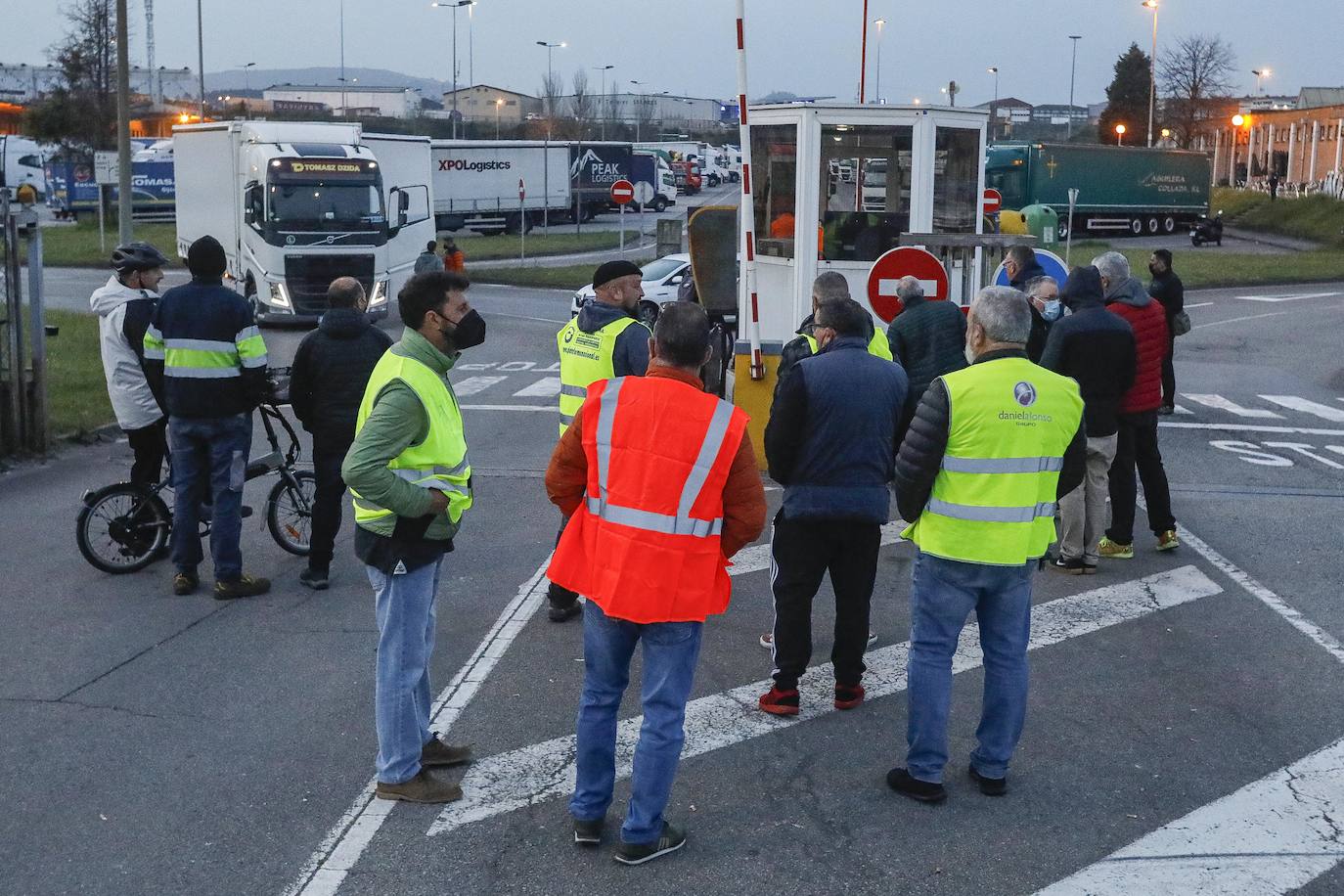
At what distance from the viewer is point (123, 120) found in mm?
24500

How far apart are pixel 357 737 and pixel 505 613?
1989 mm

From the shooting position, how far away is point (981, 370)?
5.36m

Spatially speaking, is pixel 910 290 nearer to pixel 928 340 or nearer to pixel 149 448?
pixel 928 340

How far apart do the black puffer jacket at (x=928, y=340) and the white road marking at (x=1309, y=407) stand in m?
8.52

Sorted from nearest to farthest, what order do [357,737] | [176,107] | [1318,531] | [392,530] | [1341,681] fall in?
[392,530], [357,737], [1341,681], [1318,531], [176,107]

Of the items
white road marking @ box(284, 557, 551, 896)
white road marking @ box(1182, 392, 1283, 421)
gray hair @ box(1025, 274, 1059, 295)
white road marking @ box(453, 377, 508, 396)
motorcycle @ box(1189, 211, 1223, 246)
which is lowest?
white road marking @ box(284, 557, 551, 896)

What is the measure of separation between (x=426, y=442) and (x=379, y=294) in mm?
21610

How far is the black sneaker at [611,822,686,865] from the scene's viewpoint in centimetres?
493

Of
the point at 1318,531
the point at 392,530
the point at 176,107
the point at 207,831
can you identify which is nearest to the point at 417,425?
the point at 392,530

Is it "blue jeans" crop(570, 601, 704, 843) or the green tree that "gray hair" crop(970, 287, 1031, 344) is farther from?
the green tree

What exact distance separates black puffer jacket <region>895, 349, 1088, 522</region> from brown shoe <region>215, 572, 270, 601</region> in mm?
4446

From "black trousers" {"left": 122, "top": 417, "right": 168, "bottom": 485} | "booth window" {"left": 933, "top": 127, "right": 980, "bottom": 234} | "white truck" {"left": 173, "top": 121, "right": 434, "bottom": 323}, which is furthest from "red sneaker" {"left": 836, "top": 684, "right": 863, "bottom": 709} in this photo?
"white truck" {"left": 173, "top": 121, "right": 434, "bottom": 323}

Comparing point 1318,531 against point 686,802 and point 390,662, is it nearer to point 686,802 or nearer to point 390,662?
point 686,802

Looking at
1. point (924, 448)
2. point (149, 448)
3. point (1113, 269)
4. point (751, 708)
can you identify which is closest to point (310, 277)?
point (149, 448)
